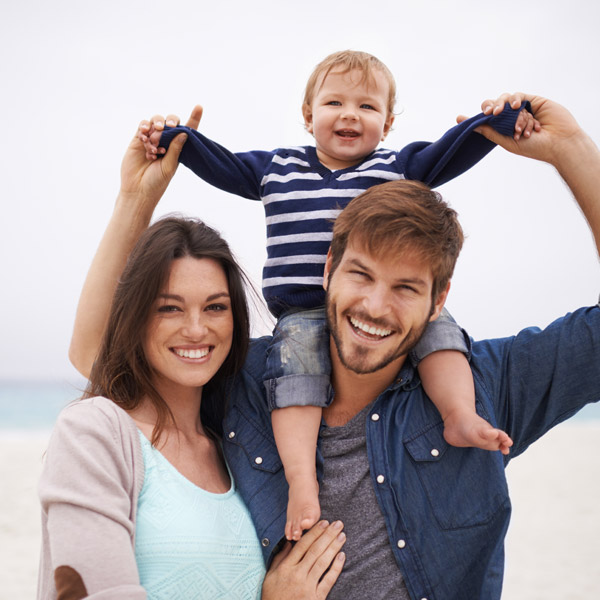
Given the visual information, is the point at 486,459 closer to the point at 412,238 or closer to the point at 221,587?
the point at 412,238

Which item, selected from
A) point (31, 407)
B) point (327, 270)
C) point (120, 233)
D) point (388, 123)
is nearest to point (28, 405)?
point (31, 407)

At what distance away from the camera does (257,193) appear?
117 inches

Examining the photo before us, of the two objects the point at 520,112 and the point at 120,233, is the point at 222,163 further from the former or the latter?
the point at 520,112

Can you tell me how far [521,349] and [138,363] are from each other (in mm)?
1467

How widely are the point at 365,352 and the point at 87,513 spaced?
1.11 meters

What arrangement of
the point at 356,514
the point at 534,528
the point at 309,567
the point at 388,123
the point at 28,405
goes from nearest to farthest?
the point at 309,567, the point at 356,514, the point at 388,123, the point at 534,528, the point at 28,405

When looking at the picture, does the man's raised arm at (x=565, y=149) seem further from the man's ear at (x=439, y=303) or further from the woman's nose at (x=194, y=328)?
the woman's nose at (x=194, y=328)

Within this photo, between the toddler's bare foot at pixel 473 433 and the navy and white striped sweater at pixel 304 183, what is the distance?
754mm

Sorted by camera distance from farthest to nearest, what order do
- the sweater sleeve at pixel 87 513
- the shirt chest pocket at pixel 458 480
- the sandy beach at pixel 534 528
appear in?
1. the sandy beach at pixel 534 528
2. the shirt chest pocket at pixel 458 480
3. the sweater sleeve at pixel 87 513

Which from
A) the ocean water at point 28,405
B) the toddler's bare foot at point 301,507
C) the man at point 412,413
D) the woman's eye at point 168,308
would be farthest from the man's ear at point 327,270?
the ocean water at point 28,405

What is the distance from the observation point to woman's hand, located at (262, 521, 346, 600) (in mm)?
2299

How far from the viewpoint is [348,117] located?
2824 millimetres

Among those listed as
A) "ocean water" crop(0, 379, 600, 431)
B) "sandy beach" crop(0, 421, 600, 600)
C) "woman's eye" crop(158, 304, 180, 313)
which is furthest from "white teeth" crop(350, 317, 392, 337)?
"ocean water" crop(0, 379, 600, 431)

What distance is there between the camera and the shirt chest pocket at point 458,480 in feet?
7.80
